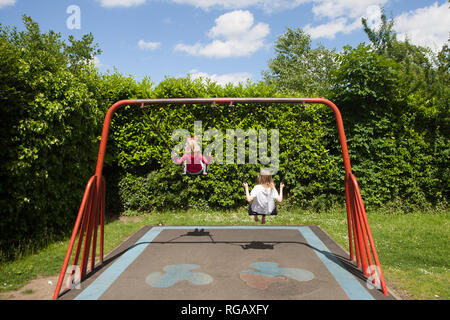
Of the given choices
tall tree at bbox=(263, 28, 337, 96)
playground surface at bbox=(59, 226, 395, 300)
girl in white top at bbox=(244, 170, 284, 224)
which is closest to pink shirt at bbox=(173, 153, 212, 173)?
girl in white top at bbox=(244, 170, 284, 224)

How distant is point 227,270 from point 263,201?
4.54ft

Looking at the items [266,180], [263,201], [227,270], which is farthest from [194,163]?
[227,270]

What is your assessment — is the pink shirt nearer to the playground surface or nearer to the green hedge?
the playground surface

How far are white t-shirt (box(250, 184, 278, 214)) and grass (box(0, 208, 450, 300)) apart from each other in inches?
60.2

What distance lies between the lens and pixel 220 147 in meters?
7.70

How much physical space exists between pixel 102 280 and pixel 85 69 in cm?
531

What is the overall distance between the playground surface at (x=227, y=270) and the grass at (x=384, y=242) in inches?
18.1

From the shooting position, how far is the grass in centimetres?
387

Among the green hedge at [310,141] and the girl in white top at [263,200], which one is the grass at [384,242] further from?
the girl in white top at [263,200]

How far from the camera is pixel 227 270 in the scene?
424 cm

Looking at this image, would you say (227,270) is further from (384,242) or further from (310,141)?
(310,141)
